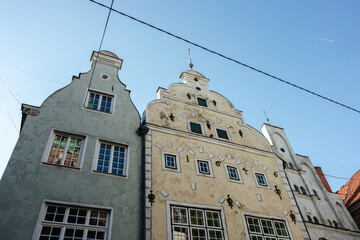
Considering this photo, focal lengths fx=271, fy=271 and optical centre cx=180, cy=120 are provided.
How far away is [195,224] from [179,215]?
69 cm

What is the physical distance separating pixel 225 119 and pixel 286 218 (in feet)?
20.1

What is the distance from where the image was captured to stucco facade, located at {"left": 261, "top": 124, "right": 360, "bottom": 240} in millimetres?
15087

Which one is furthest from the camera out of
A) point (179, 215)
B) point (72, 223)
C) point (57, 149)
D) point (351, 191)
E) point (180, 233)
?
point (351, 191)

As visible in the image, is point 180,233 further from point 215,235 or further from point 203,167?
point 203,167

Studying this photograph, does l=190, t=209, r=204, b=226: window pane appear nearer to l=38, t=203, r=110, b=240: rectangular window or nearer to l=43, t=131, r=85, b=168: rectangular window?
l=38, t=203, r=110, b=240: rectangular window

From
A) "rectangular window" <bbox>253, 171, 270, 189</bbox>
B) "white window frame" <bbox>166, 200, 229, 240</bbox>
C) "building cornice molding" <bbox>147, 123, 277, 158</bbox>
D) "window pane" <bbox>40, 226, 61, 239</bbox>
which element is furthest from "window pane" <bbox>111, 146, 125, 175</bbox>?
"rectangular window" <bbox>253, 171, 270, 189</bbox>

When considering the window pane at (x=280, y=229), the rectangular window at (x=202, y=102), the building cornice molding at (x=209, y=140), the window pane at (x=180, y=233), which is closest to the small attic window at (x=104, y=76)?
the building cornice molding at (x=209, y=140)

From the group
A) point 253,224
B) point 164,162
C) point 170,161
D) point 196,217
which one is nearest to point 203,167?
point 170,161

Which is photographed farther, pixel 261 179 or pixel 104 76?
pixel 104 76

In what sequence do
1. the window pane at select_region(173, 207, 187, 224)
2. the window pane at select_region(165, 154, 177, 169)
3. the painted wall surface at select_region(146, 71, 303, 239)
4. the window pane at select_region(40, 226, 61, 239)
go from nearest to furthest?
the window pane at select_region(40, 226, 61, 239), the window pane at select_region(173, 207, 187, 224), the painted wall surface at select_region(146, 71, 303, 239), the window pane at select_region(165, 154, 177, 169)

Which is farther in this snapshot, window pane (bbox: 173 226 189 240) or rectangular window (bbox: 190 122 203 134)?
rectangular window (bbox: 190 122 203 134)

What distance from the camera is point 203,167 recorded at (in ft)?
40.6

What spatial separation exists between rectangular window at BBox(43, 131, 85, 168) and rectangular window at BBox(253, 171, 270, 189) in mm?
8298

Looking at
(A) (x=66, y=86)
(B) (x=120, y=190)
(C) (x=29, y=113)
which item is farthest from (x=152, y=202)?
(A) (x=66, y=86)
